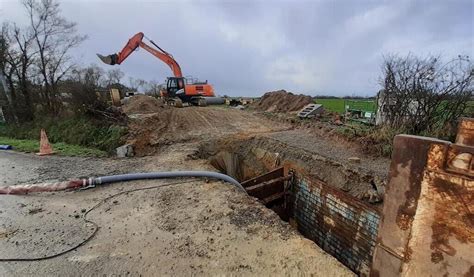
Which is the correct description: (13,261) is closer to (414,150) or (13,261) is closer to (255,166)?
(414,150)

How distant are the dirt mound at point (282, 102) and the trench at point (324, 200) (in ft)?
27.3

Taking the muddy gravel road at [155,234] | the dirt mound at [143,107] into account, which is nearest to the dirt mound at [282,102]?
the dirt mound at [143,107]

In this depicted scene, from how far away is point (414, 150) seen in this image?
5.41 ft

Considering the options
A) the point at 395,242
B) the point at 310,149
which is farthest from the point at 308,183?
the point at 395,242

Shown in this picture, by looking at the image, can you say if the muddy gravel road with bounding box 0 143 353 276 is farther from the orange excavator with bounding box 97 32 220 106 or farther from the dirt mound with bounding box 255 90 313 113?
the orange excavator with bounding box 97 32 220 106

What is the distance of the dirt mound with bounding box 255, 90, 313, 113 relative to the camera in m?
17.0

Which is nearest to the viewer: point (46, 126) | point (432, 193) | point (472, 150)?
point (472, 150)

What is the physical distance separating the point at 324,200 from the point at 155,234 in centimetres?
405

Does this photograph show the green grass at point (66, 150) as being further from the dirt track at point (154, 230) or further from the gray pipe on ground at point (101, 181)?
the gray pipe on ground at point (101, 181)

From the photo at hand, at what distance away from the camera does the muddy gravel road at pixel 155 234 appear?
354 centimetres

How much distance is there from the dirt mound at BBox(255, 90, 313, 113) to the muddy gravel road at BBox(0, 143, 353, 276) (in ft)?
39.0

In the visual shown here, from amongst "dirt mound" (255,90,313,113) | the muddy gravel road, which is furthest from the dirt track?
"dirt mound" (255,90,313,113)

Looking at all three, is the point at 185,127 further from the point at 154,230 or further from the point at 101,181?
the point at 154,230

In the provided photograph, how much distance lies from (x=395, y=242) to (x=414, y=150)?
2.12 ft
